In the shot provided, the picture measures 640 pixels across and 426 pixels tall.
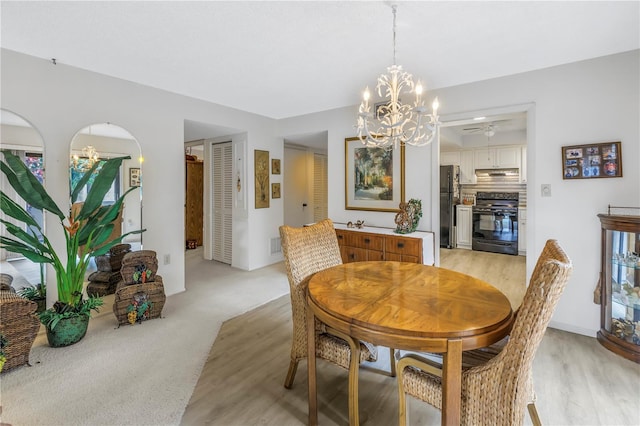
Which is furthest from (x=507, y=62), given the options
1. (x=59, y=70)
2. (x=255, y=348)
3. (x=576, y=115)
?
(x=59, y=70)

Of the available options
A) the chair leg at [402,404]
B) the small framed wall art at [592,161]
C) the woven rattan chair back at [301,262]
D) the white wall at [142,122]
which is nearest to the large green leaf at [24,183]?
the white wall at [142,122]

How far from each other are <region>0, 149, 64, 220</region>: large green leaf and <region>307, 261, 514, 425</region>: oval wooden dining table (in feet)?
7.62

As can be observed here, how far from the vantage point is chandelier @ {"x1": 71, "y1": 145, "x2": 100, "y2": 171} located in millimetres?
2958

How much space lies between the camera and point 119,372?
2.13m

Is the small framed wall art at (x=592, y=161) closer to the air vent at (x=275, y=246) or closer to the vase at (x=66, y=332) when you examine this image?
the air vent at (x=275, y=246)

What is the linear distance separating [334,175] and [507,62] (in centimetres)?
245

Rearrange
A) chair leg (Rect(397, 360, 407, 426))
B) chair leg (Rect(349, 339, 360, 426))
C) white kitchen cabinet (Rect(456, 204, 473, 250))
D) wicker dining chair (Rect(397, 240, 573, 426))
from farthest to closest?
1. white kitchen cabinet (Rect(456, 204, 473, 250))
2. chair leg (Rect(349, 339, 360, 426))
3. chair leg (Rect(397, 360, 407, 426))
4. wicker dining chair (Rect(397, 240, 573, 426))

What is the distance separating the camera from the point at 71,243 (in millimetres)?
2578

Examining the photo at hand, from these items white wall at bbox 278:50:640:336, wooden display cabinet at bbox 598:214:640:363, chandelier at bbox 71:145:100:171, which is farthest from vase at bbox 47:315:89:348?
wooden display cabinet at bbox 598:214:640:363

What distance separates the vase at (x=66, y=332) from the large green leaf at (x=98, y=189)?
86 centimetres

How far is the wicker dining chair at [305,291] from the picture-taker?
1.62 meters

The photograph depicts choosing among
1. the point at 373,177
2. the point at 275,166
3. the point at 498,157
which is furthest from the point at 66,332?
the point at 498,157

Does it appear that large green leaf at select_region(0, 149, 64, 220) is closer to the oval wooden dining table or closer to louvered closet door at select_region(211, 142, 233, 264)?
the oval wooden dining table

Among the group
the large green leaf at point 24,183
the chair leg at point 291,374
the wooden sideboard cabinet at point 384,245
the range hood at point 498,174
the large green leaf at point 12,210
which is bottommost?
the chair leg at point 291,374
